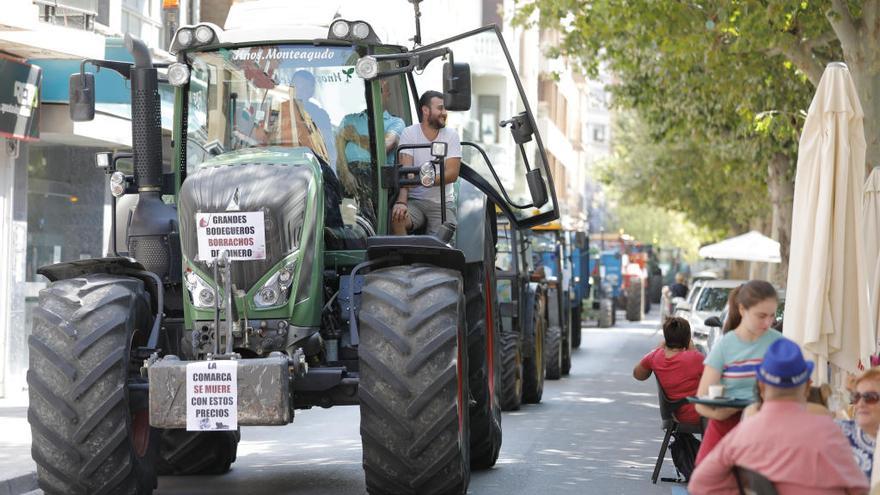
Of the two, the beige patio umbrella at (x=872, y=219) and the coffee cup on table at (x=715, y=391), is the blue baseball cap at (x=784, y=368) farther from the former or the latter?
the beige patio umbrella at (x=872, y=219)

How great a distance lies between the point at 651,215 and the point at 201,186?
95426 millimetres

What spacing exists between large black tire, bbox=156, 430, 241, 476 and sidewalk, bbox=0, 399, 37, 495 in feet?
3.10

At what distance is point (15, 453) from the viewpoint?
1270 cm

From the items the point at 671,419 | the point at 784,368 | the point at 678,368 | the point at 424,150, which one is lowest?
the point at 671,419

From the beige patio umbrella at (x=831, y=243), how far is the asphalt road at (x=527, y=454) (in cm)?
180

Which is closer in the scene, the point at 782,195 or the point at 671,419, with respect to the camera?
the point at 671,419

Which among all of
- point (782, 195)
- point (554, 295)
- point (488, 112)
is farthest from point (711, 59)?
point (488, 112)

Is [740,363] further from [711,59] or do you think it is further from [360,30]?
[711,59]

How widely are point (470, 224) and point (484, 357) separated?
0.98 m

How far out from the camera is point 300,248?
9.42 meters

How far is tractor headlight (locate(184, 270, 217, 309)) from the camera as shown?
30.7 ft

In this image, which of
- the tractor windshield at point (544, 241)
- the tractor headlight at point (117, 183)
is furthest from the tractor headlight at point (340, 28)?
the tractor windshield at point (544, 241)

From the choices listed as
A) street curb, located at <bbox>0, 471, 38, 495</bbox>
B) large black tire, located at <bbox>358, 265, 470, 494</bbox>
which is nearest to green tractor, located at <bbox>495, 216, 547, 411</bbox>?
street curb, located at <bbox>0, 471, 38, 495</bbox>

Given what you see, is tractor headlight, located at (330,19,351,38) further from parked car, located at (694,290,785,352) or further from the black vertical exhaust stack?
parked car, located at (694,290,785,352)
